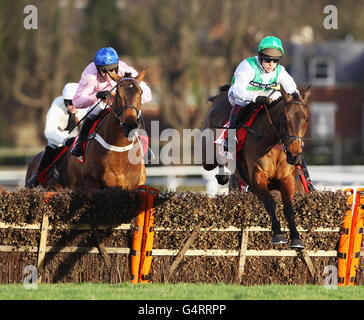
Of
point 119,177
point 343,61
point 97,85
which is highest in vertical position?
point 343,61

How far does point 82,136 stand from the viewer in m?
8.59

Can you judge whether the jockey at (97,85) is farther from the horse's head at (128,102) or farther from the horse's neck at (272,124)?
the horse's neck at (272,124)

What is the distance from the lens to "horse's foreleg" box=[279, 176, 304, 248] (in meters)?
7.04

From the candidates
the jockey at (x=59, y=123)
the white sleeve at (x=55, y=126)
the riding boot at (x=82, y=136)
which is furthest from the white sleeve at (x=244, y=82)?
the white sleeve at (x=55, y=126)

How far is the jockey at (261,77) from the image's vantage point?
8.05 m

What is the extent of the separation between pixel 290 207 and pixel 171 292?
1.66 meters

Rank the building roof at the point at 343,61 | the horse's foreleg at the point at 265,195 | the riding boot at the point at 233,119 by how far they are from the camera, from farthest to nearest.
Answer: the building roof at the point at 343,61, the riding boot at the point at 233,119, the horse's foreleg at the point at 265,195

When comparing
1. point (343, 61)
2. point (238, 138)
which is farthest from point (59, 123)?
point (343, 61)

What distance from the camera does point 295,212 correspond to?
757 centimetres

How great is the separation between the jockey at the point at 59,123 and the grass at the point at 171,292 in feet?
10.2

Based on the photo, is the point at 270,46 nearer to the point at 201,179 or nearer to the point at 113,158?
the point at 113,158

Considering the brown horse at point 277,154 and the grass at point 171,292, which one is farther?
the brown horse at point 277,154
